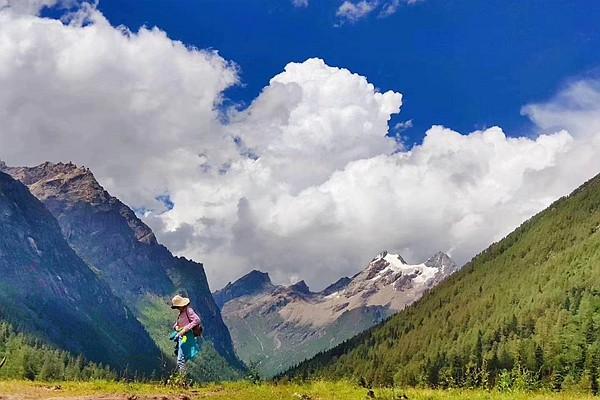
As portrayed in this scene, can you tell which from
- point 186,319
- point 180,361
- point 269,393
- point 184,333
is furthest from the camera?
point 186,319

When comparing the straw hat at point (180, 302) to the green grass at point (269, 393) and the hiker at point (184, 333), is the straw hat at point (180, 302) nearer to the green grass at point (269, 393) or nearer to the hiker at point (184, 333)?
the hiker at point (184, 333)

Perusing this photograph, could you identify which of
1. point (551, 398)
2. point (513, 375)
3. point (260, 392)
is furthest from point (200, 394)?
point (513, 375)

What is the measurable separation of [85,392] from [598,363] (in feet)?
626

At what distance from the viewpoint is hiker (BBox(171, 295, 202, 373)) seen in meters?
28.2

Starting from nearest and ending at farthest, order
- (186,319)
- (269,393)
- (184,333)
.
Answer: (269,393)
(184,333)
(186,319)

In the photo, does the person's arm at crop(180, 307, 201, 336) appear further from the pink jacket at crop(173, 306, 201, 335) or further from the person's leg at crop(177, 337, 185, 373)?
the person's leg at crop(177, 337, 185, 373)

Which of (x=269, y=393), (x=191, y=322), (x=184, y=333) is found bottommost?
(x=269, y=393)

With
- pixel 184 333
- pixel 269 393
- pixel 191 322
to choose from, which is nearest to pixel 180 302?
pixel 191 322

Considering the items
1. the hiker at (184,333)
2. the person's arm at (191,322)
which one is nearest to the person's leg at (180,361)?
the hiker at (184,333)

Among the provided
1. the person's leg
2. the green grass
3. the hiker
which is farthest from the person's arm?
the green grass

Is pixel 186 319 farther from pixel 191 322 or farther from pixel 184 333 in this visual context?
pixel 184 333

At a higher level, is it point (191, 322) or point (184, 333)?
point (191, 322)

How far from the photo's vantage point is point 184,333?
28094 mm

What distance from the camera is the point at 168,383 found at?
29.0 meters
